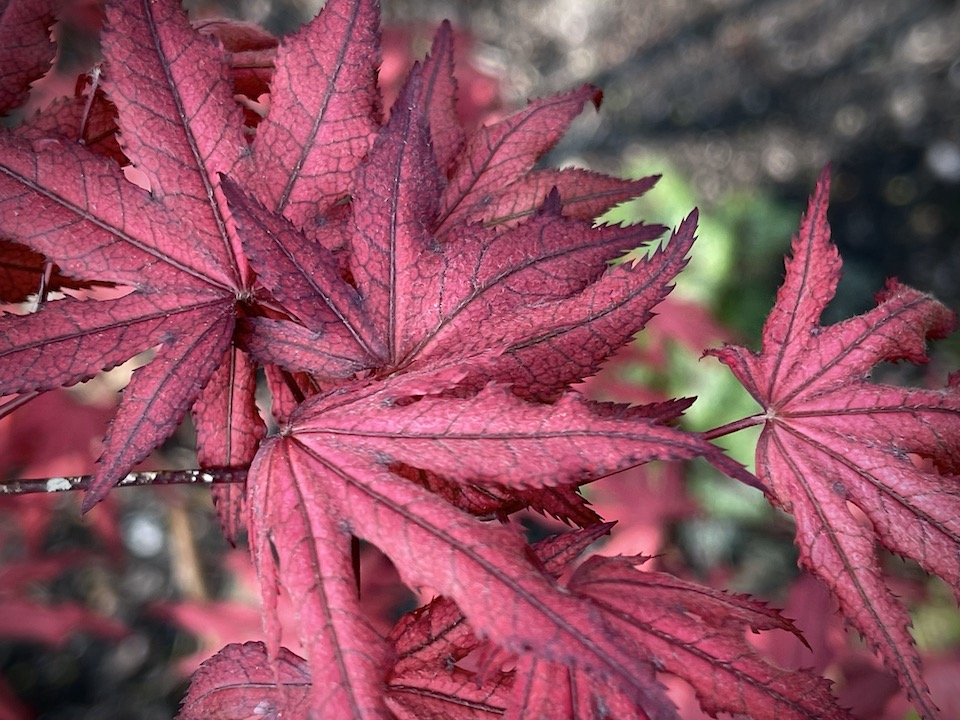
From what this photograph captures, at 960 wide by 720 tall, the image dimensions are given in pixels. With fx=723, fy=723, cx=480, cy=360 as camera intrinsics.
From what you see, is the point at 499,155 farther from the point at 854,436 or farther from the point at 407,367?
the point at 854,436

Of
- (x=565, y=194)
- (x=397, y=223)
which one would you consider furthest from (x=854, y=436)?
(x=397, y=223)

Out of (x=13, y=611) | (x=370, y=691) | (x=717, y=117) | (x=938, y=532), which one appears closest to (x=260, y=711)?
(x=370, y=691)

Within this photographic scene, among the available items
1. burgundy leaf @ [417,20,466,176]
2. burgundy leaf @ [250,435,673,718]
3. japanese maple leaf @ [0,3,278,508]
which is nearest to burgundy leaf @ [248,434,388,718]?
burgundy leaf @ [250,435,673,718]

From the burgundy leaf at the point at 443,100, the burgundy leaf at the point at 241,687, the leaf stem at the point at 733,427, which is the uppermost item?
the burgundy leaf at the point at 443,100

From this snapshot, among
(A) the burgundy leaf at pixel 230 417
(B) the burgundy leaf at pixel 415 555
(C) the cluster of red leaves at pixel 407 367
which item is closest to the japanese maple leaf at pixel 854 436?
(C) the cluster of red leaves at pixel 407 367

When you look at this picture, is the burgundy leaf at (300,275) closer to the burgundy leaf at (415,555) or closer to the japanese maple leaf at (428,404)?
the japanese maple leaf at (428,404)
